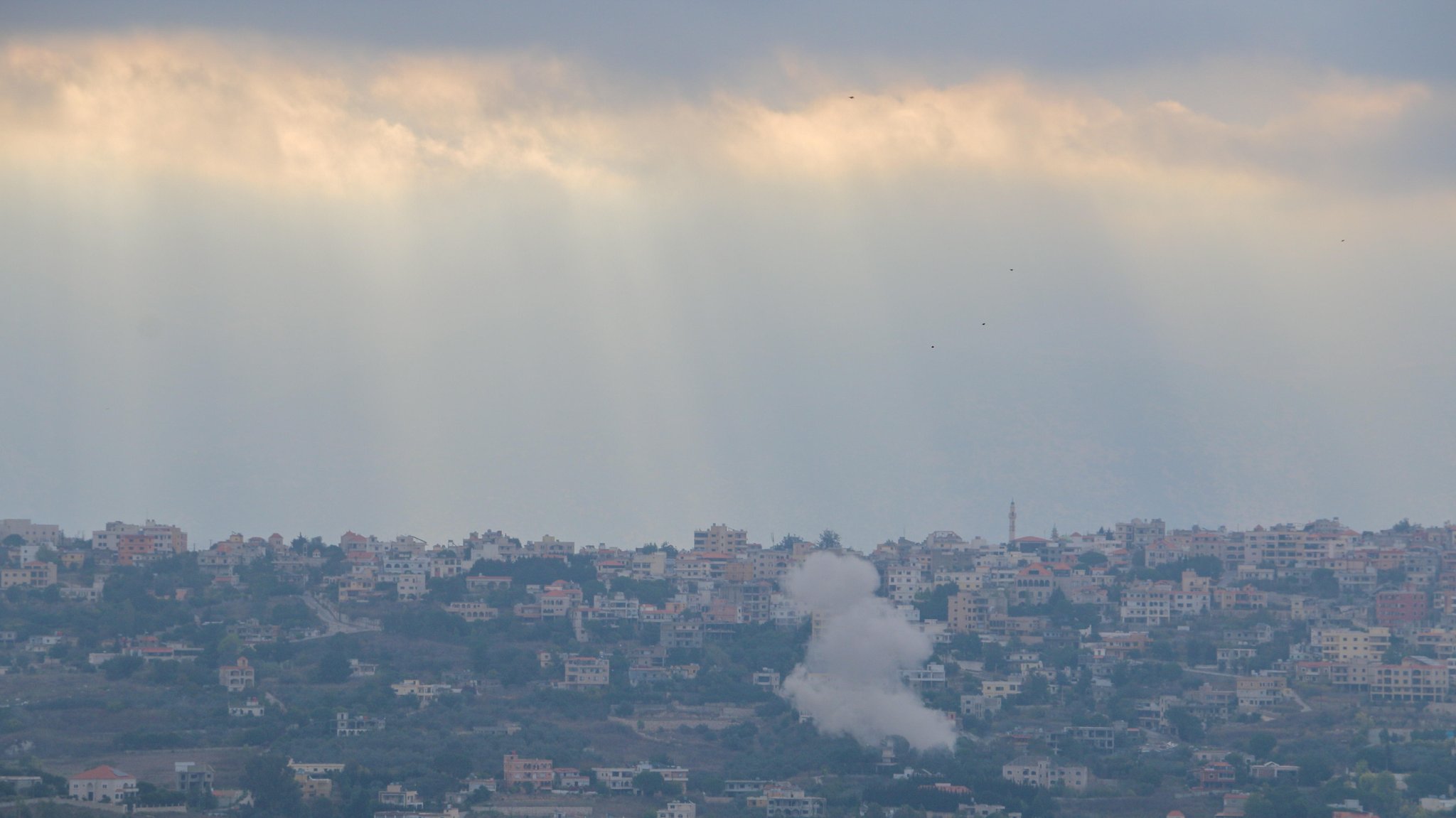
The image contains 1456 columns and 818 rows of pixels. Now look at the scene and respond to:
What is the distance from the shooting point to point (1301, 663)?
6038 centimetres

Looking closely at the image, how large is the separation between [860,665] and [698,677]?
6.05 m

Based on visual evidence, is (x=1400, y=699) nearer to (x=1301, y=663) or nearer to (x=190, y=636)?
(x=1301, y=663)

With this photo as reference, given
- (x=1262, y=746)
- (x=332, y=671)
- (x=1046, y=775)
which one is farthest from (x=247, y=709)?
(x=1262, y=746)

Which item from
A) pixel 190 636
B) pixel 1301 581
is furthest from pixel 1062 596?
pixel 190 636

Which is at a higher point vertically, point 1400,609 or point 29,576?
point 1400,609

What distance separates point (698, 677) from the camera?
62.8 meters

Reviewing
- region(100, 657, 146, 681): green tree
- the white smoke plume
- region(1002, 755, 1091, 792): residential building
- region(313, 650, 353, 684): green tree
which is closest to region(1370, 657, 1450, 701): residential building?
region(1002, 755, 1091, 792): residential building

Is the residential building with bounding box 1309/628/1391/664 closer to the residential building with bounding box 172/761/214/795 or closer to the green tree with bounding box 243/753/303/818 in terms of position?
the green tree with bounding box 243/753/303/818

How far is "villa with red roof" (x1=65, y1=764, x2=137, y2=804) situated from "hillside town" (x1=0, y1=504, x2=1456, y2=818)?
0.08m

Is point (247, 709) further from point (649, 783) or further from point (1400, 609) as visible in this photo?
point (1400, 609)

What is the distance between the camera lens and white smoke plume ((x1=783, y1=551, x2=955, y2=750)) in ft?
181

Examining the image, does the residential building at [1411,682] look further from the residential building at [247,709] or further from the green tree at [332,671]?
the residential building at [247,709]

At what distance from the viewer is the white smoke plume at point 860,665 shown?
2175 inches

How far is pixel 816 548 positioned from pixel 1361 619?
19861 millimetres
